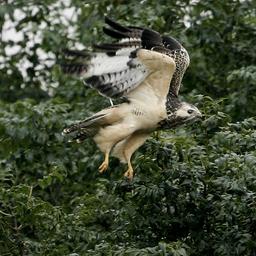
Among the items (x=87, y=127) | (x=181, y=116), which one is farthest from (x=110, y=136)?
(x=181, y=116)

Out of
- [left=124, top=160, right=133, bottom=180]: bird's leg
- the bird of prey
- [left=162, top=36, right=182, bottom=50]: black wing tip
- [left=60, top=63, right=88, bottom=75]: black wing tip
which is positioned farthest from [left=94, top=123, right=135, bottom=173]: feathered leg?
[left=162, top=36, right=182, bottom=50]: black wing tip

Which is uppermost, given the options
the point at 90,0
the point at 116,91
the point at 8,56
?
the point at 116,91

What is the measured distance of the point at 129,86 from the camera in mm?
5973

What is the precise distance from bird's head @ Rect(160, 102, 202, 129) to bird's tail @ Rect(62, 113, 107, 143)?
36cm

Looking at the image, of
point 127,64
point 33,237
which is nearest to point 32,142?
point 33,237

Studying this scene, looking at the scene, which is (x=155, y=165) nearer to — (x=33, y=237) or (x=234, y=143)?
(x=234, y=143)

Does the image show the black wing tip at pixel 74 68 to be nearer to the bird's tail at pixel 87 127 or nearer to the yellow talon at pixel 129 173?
the bird's tail at pixel 87 127

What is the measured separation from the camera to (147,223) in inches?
220

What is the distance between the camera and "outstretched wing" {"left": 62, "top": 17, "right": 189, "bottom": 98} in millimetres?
5879

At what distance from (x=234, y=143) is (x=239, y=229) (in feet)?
1.52

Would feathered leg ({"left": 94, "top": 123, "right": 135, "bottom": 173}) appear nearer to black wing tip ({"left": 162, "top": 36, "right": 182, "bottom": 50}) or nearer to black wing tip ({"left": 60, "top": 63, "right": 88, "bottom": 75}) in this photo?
black wing tip ({"left": 60, "top": 63, "right": 88, "bottom": 75})

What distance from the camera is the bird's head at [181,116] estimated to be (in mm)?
6008

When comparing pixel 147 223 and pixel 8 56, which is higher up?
pixel 147 223

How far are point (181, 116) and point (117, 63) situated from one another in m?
0.48
